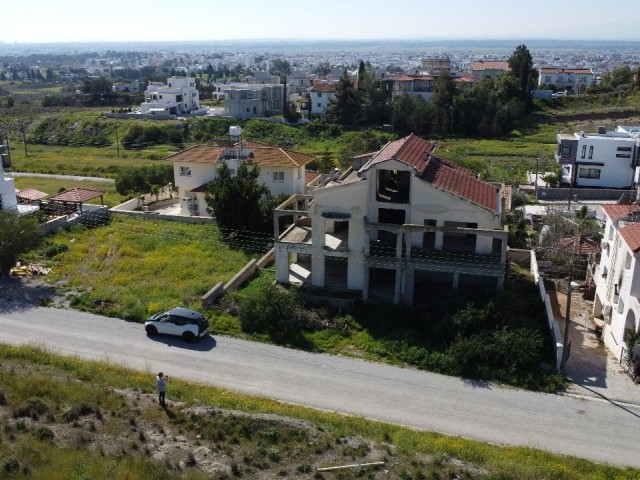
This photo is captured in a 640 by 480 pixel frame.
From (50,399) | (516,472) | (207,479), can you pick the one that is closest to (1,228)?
(50,399)

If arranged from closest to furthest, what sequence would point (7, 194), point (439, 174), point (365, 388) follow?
point (365, 388) < point (439, 174) < point (7, 194)

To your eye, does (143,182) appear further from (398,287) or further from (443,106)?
(443,106)

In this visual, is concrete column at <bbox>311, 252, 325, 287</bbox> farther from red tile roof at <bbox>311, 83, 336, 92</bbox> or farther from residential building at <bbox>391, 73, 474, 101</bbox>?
residential building at <bbox>391, 73, 474, 101</bbox>

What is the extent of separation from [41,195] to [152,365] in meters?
25.2

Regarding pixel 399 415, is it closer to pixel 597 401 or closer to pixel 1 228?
pixel 597 401

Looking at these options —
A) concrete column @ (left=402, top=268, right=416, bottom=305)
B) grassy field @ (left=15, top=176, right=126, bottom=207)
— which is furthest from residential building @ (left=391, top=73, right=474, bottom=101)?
concrete column @ (left=402, top=268, right=416, bottom=305)

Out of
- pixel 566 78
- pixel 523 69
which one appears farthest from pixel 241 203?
pixel 566 78

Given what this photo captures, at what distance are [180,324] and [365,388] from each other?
8314 millimetres

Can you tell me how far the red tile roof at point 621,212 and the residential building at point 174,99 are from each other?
281 ft

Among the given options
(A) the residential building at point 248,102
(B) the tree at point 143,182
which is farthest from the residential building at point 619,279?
(A) the residential building at point 248,102

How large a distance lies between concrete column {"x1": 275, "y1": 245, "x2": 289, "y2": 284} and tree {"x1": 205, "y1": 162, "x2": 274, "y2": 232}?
22.2 ft

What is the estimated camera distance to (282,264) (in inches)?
1188

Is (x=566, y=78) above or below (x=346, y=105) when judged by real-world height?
above

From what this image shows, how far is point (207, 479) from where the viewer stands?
1539 cm
